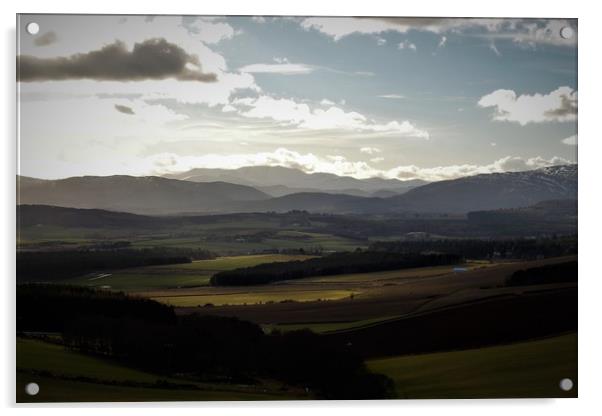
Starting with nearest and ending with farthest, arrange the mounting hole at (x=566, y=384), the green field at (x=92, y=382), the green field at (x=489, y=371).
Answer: the green field at (x=92, y=382) → the green field at (x=489, y=371) → the mounting hole at (x=566, y=384)

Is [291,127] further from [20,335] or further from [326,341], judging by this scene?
[20,335]

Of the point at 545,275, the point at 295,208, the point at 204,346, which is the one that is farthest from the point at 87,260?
the point at 545,275

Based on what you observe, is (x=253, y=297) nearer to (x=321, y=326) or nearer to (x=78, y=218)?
(x=321, y=326)

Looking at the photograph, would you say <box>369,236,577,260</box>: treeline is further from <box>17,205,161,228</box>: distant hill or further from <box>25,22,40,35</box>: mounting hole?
<box>25,22,40,35</box>: mounting hole

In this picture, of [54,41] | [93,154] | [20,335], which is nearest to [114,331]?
[20,335]

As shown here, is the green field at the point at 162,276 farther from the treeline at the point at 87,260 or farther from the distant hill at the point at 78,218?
the distant hill at the point at 78,218
